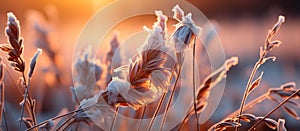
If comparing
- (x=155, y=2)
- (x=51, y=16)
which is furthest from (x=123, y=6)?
(x=51, y=16)

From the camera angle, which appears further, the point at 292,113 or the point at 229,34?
the point at 229,34

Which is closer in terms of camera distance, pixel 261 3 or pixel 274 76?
pixel 274 76

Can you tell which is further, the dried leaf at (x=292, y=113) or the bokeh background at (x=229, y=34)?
the bokeh background at (x=229, y=34)

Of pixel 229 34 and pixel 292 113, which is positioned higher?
pixel 292 113

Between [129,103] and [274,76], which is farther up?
[129,103]

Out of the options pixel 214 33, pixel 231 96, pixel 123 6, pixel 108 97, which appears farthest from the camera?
pixel 123 6

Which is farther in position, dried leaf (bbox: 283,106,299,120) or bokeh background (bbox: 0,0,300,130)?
bokeh background (bbox: 0,0,300,130)

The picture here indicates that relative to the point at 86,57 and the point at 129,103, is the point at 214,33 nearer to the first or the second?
the point at 86,57

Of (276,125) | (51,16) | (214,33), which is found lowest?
(276,125)
